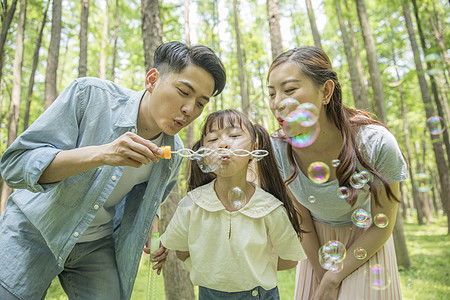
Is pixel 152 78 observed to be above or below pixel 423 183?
above

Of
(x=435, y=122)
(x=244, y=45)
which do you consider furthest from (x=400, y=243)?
(x=244, y=45)

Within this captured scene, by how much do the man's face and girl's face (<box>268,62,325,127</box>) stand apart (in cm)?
40

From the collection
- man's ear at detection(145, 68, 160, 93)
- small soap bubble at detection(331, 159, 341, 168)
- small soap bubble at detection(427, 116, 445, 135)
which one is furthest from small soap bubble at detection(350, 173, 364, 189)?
small soap bubble at detection(427, 116, 445, 135)

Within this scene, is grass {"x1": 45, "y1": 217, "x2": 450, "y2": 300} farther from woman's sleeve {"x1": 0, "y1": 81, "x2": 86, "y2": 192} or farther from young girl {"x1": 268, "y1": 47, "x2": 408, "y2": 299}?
woman's sleeve {"x1": 0, "y1": 81, "x2": 86, "y2": 192}

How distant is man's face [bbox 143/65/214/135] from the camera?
1.88m

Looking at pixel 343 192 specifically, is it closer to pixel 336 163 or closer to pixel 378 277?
pixel 336 163

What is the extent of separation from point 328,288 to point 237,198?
0.82 m

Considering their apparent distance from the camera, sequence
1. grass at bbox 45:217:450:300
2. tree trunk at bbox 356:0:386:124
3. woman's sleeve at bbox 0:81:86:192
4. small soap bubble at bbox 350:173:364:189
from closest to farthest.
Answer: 1. woman's sleeve at bbox 0:81:86:192
2. small soap bubble at bbox 350:173:364:189
3. grass at bbox 45:217:450:300
4. tree trunk at bbox 356:0:386:124

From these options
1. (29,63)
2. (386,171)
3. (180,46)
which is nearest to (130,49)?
(29,63)

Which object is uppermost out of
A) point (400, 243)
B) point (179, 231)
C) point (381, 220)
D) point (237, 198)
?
point (237, 198)

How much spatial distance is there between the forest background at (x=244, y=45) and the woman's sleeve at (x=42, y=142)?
218cm

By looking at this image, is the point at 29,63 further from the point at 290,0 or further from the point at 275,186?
the point at 275,186

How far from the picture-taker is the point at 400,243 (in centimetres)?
669

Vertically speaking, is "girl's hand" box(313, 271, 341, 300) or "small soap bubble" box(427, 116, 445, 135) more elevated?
"small soap bubble" box(427, 116, 445, 135)
